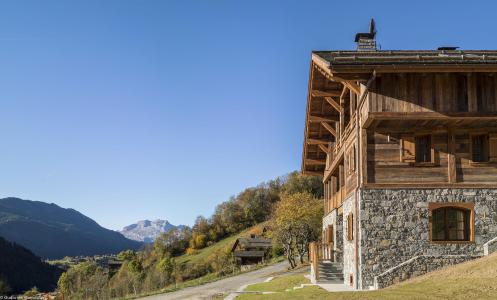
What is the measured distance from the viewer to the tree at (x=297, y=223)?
46281mm

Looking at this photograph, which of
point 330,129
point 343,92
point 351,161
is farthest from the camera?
point 330,129

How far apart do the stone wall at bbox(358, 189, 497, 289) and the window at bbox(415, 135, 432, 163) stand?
1182 mm

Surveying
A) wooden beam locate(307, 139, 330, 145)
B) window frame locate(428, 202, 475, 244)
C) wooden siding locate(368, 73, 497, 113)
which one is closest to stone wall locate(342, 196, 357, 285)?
window frame locate(428, 202, 475, 244)

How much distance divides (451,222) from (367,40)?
973 centimetres

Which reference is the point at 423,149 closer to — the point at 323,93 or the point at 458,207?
the point at 458,207

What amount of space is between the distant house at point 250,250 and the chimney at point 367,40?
4066 cm

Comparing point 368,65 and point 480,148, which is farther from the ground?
point 368,65

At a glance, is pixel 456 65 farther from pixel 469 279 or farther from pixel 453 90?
pixel 469 279

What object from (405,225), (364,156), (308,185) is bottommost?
(405,225)

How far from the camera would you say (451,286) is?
15508mm

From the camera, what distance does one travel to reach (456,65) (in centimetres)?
1875

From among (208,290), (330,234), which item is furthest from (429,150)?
(208,290)

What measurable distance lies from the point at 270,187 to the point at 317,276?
266ft

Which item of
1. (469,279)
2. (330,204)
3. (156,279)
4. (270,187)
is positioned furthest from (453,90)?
(270,187)
